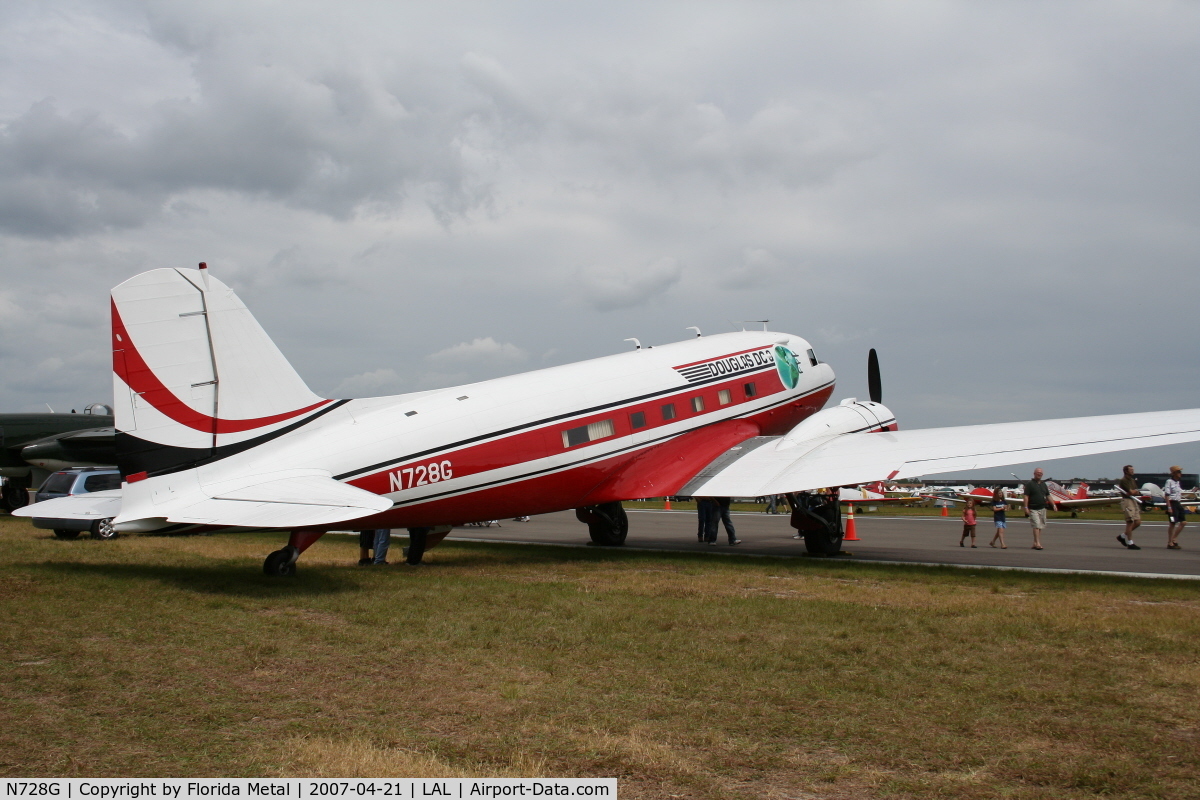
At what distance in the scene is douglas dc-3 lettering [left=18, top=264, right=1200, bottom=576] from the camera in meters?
11.6

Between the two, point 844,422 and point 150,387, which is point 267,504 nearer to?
point 150,387

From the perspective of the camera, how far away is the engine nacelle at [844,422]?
17.7 meters

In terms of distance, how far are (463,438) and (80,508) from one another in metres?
5.74

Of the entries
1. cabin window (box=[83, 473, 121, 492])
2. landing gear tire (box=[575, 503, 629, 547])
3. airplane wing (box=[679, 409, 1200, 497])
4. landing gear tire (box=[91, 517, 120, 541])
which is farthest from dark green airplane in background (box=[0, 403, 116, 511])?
airplane wing (box=[679, 409, 1200, 497])

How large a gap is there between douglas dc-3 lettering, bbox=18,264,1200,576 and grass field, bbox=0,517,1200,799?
1334mm

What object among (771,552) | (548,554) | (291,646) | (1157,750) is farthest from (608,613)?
(771,552)

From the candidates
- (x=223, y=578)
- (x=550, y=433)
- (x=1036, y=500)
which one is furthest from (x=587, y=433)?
(x=1036, y=500)

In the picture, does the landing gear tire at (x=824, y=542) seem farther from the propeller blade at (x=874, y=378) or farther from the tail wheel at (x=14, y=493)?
the tail wheel at (x=14, y=493)

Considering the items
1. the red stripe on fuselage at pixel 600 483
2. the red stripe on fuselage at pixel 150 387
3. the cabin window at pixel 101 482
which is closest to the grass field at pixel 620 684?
the red stripe on fuselage at pixel 600 483

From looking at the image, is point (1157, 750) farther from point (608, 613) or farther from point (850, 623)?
point (608, 613)

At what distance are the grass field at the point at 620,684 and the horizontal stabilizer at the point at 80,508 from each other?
1005mm

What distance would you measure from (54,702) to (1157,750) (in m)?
6.95

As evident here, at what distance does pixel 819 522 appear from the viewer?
17531 millimetres

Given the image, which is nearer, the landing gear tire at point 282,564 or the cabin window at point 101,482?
the landing gear tire at point 282,564
